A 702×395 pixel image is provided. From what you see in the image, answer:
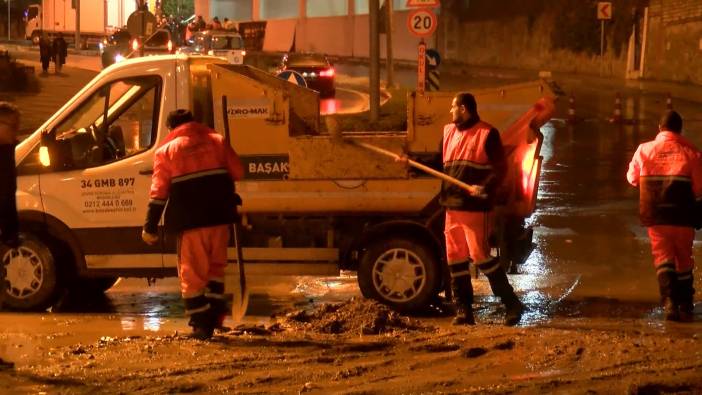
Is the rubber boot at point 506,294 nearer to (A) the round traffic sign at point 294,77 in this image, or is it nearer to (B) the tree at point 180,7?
(A) the round traffic sign at point 294,77

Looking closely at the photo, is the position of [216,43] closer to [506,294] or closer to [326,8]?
[326,8]

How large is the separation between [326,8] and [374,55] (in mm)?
47394

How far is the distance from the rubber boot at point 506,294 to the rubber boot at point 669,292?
3.71ft

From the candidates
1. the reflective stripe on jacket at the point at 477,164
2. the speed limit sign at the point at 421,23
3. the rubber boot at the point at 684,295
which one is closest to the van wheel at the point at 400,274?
the reflective stripe on jacket at the point at 477,164

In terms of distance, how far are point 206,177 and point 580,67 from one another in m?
41.9

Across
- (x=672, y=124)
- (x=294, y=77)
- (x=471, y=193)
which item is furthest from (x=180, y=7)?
(x=471, y=193)

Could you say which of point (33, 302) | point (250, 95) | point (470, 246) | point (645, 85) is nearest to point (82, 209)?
point (33, 302)

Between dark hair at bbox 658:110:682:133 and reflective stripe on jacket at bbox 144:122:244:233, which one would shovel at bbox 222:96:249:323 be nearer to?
reflective stripe on jacket at bbox 144:122:244:233

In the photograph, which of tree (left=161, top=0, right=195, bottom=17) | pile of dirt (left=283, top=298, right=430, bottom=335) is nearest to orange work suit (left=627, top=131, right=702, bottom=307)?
pile of dirt (left=283, top=298, right=430, bottom=335)

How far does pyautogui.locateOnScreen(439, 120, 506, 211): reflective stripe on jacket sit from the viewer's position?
839 centimetres

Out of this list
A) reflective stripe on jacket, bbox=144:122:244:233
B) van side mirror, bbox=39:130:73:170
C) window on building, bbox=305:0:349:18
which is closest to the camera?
reflective stripe on jacket, bbox=144:122:244:233

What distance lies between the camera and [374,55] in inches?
833

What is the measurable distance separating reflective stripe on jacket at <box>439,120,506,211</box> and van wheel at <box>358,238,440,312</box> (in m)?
0.78

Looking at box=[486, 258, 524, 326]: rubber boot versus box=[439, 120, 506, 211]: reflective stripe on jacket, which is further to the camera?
box=[486, 258, 524, 326]: rubber boot
